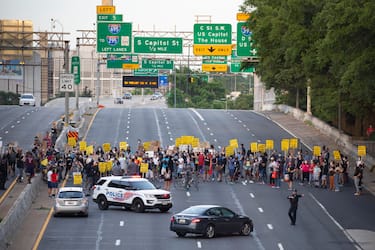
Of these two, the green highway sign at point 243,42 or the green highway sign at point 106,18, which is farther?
the green highway sign at point 106,18

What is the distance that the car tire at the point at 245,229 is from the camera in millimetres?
32344

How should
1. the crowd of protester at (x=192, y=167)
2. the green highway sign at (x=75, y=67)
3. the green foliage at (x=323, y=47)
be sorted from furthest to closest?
the green highway sign at (x=75, y=67)
the crowd of protester at (x=192, y=167)
the green foliage at (x=323, y=47)

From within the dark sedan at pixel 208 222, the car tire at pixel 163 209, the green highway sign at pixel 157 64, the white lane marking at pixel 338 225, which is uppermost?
the green highway sign at pixel 157 64

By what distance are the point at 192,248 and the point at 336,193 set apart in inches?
641

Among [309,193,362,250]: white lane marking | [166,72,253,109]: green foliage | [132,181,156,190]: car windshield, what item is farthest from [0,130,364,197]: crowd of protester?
[166,72,253,109]: green foliage

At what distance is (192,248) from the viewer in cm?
2922

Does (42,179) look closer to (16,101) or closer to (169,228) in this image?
(169,228)

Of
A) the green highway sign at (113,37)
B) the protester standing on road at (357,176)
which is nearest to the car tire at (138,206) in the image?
the protester standing on road at (357,176)

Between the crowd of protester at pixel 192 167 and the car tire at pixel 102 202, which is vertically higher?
the crowd of protester at pixel 192 167

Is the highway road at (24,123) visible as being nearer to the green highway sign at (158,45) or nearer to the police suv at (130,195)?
the green highway sign at (158,45)

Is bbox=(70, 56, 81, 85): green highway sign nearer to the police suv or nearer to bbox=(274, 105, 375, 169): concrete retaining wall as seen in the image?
bbox=(274, 105, 375, 169): concrete retaining wall

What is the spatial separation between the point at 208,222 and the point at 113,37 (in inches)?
1985

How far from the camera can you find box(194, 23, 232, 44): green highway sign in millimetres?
79562

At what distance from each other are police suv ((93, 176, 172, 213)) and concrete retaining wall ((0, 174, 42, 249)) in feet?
9.38
